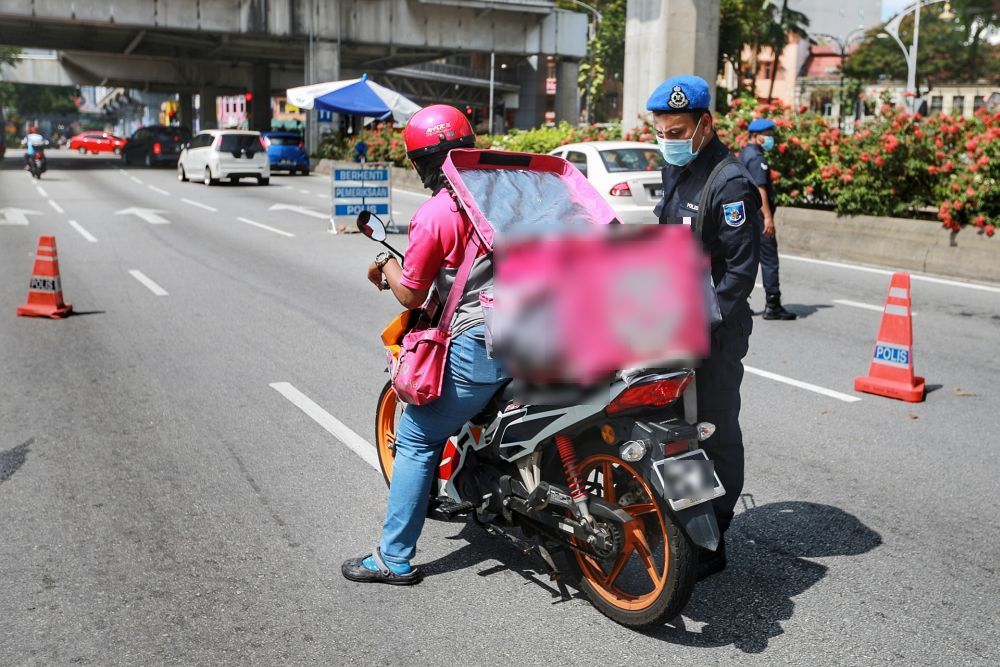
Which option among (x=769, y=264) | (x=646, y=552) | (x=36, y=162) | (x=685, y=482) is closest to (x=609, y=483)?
(x=646, y=552)

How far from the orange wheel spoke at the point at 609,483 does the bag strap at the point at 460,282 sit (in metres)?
0.75

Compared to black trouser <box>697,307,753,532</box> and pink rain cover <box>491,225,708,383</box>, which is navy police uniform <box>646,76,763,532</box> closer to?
black trouser <box>697,307,753,532</box>

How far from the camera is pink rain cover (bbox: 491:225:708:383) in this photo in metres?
3.09

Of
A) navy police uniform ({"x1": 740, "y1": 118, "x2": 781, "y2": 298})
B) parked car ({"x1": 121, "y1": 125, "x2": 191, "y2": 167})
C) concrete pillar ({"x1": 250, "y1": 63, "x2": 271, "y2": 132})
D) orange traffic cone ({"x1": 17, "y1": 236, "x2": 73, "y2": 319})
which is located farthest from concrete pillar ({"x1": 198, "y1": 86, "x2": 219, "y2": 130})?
navy police uniform ({"x1": 740, "y1": 118, "x2": 781, "y2": 298})

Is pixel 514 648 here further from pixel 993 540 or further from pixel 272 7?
pixel 272 7

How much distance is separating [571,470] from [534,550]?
1.42 feet

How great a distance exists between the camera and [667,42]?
26.0m

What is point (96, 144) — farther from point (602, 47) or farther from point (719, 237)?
point (719, 237)

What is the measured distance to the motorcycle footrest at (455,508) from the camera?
419 cm

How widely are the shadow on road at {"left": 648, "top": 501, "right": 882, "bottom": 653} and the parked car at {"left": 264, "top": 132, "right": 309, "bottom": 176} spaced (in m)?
36.5

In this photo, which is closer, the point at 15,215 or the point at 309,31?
the point at 15,215

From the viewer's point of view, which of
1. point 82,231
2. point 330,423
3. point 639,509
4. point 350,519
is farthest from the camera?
point 82,231

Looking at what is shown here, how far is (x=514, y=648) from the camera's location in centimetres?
358

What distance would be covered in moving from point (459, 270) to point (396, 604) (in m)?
1.29
